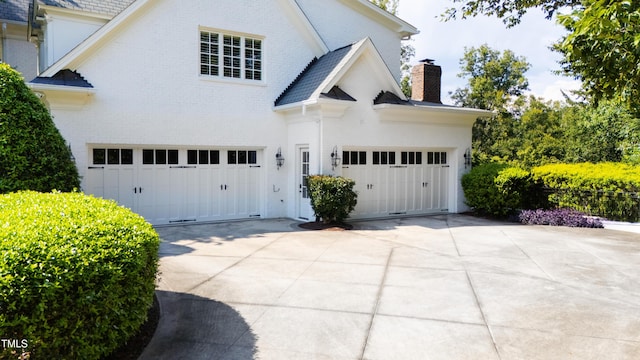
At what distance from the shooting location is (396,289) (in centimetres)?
715

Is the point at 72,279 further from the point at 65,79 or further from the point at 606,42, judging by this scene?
the point at 65,79

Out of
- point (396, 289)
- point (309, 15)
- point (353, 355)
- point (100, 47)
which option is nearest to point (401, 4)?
point (309, 15)

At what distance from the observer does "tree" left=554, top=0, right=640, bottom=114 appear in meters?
5.38

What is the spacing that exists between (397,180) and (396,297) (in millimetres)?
9283

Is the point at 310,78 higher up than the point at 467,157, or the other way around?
the point at 310,78

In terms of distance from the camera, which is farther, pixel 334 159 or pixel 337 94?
pixel 334 159

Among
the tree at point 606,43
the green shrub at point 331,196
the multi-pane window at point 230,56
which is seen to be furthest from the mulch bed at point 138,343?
the multi-pane window at point 230,56

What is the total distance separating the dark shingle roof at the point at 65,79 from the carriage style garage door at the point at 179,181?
1.79m

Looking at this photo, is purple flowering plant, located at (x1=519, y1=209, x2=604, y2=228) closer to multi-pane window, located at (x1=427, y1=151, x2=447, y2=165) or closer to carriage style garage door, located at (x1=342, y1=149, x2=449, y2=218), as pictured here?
carriage style garage door, located at (x1=342, y1=149, x2=449, y2=218)

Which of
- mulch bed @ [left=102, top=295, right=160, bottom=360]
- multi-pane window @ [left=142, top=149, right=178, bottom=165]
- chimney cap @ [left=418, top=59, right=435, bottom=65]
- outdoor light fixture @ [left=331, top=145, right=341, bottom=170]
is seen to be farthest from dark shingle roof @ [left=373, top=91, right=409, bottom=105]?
mulch bed @ [left=102, top=295, right=160, bottom=360]

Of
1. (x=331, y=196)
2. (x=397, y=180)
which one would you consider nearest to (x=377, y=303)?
(x=331, y=196)

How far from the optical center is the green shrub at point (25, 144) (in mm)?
7348

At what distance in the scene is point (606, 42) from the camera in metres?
6.50

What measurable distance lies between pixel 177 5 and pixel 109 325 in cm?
1105
